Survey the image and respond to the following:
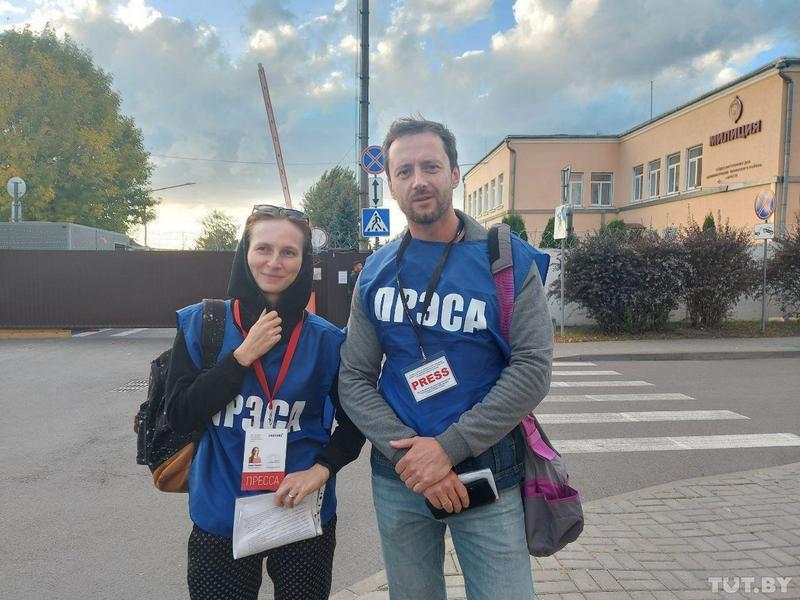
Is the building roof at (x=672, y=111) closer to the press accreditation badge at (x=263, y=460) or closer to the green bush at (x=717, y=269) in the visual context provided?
the green bush at (x=717, y=269)

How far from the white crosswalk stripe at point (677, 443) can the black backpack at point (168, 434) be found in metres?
4.42

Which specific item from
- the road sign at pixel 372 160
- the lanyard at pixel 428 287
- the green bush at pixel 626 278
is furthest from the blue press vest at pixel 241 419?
the green bush at pixel 626 278

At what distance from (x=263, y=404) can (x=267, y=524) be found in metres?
0.38

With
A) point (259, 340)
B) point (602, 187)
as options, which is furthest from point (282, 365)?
point (602, 187)

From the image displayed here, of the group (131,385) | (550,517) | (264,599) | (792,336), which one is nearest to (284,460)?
(550,517)

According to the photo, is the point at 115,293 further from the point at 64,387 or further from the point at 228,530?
the point at 228,530

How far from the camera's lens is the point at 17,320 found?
600 inches

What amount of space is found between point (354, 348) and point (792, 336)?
48.7 ft

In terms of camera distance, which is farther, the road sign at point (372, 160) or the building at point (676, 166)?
the building at point (676, 166)

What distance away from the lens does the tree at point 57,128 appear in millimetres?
25062

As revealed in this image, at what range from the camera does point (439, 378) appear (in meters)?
1.79

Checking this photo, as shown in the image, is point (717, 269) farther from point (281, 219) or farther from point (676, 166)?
point (676, 166)

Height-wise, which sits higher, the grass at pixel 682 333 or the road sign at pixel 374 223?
the road sign at pixel 374 223

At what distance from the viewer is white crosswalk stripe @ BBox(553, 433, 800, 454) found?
586cm
